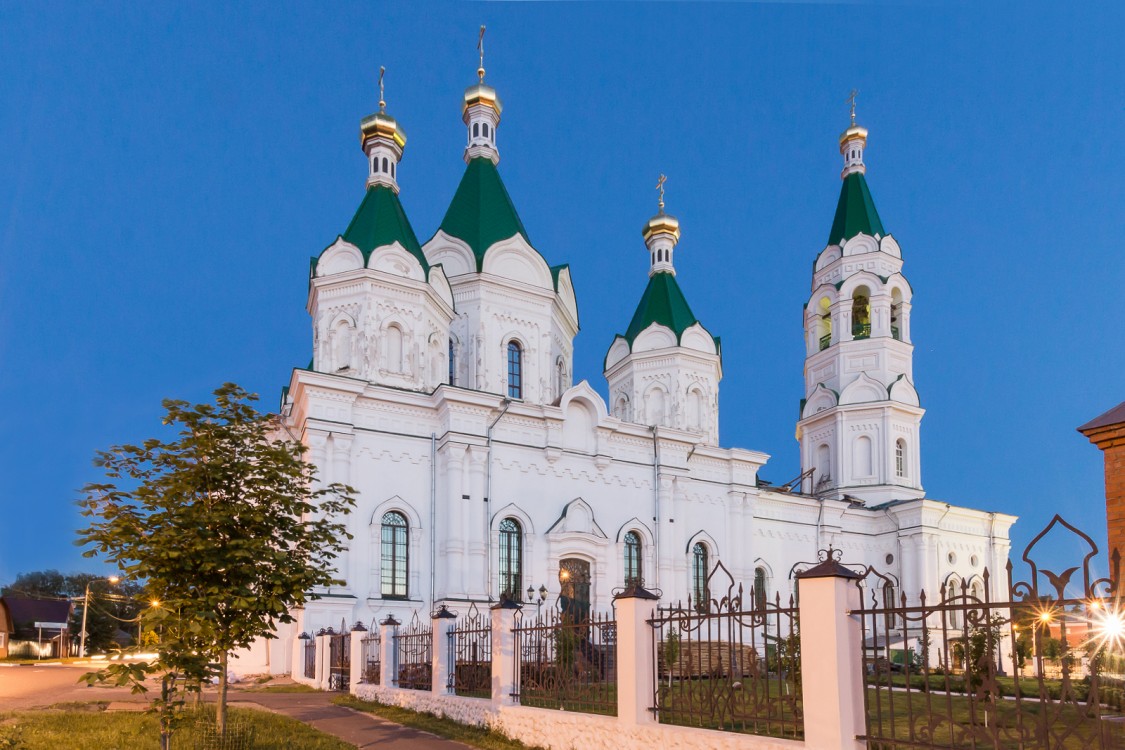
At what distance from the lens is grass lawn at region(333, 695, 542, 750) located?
995 centimetres

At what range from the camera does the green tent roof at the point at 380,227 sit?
77.7 ft

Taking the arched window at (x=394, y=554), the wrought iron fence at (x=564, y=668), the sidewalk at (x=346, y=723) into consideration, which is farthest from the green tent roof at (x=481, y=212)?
the wrought iron fence at (x=564, y=668)

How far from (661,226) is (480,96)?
7562 millimetres

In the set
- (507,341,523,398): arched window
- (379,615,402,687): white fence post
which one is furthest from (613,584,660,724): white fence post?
(507,341,523,398): arched window

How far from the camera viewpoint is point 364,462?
69.4ft

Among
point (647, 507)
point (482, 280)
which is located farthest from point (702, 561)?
point (482, 280)

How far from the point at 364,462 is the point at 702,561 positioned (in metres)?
10.4

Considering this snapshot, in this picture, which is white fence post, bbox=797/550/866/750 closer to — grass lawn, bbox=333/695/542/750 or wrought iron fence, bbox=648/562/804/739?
wrought iron fence, bbox=648/562/804/739

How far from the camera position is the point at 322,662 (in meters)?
16.9

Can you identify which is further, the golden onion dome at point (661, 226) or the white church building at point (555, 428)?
the golden onion dome at point (661, 226)

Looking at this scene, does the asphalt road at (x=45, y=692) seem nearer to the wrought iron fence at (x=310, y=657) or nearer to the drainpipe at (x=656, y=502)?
the wrought iron fence at (x=310, y=657)

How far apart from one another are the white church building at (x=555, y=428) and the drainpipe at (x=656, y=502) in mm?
53

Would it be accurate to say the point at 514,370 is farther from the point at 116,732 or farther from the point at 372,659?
the point at 116,732

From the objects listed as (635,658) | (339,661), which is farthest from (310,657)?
(635,658)
